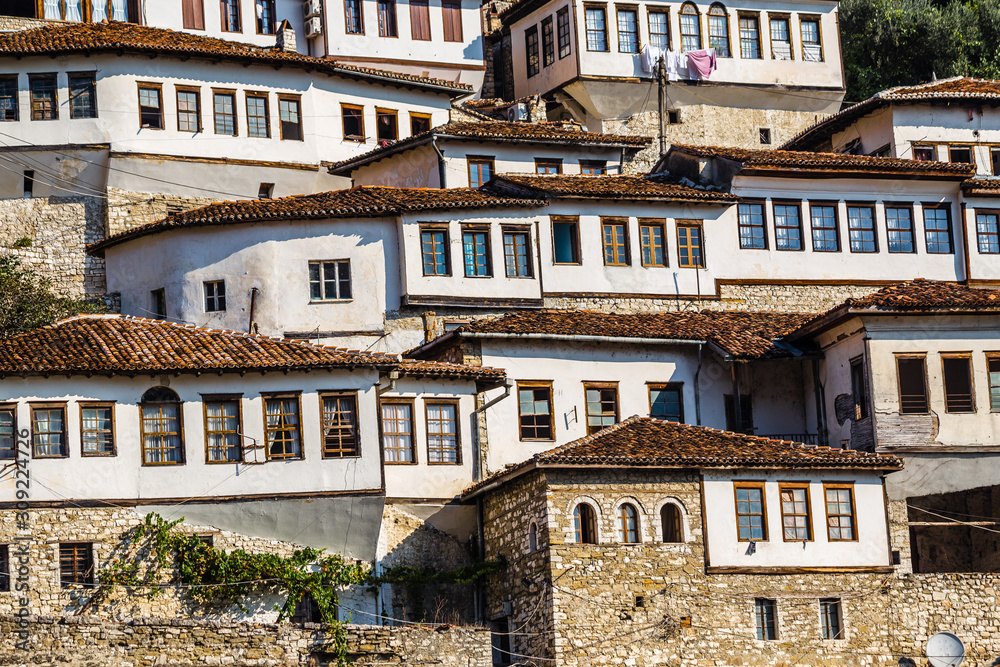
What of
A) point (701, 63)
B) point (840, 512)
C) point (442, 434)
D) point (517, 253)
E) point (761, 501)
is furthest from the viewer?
point (701, 63)

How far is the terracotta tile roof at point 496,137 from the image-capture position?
46.2 m

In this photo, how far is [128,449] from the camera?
33281 millimetres

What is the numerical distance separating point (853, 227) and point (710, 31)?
13.1 meters

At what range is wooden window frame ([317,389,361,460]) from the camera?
111 feet

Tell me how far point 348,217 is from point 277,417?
8.33 meters

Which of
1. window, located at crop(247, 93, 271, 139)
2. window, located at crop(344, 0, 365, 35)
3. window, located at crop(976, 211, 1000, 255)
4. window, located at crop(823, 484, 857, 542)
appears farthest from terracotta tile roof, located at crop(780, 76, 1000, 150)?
window, located at crop(823, 484, 857, 542)

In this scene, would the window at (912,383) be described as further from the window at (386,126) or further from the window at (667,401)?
the window at (386,126)

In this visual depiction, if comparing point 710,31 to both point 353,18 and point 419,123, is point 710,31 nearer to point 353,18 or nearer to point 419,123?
point 419,123

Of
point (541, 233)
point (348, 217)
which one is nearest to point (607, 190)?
point (541, 233)

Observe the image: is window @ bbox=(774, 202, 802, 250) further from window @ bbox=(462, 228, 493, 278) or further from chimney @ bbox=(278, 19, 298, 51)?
chimney @ bbox=(278, 19, 298, 51)

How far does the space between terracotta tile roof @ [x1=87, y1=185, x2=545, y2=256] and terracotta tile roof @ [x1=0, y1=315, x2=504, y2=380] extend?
5649 millimetres

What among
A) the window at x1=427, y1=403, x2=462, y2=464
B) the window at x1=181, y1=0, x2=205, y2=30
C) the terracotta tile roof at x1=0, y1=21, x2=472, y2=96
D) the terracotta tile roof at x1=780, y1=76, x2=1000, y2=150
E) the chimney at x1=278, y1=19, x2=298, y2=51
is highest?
the window at x1=181, y1=0, x2=205, y2=30

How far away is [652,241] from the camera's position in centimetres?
4366

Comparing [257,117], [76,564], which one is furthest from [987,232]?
[76,564]
